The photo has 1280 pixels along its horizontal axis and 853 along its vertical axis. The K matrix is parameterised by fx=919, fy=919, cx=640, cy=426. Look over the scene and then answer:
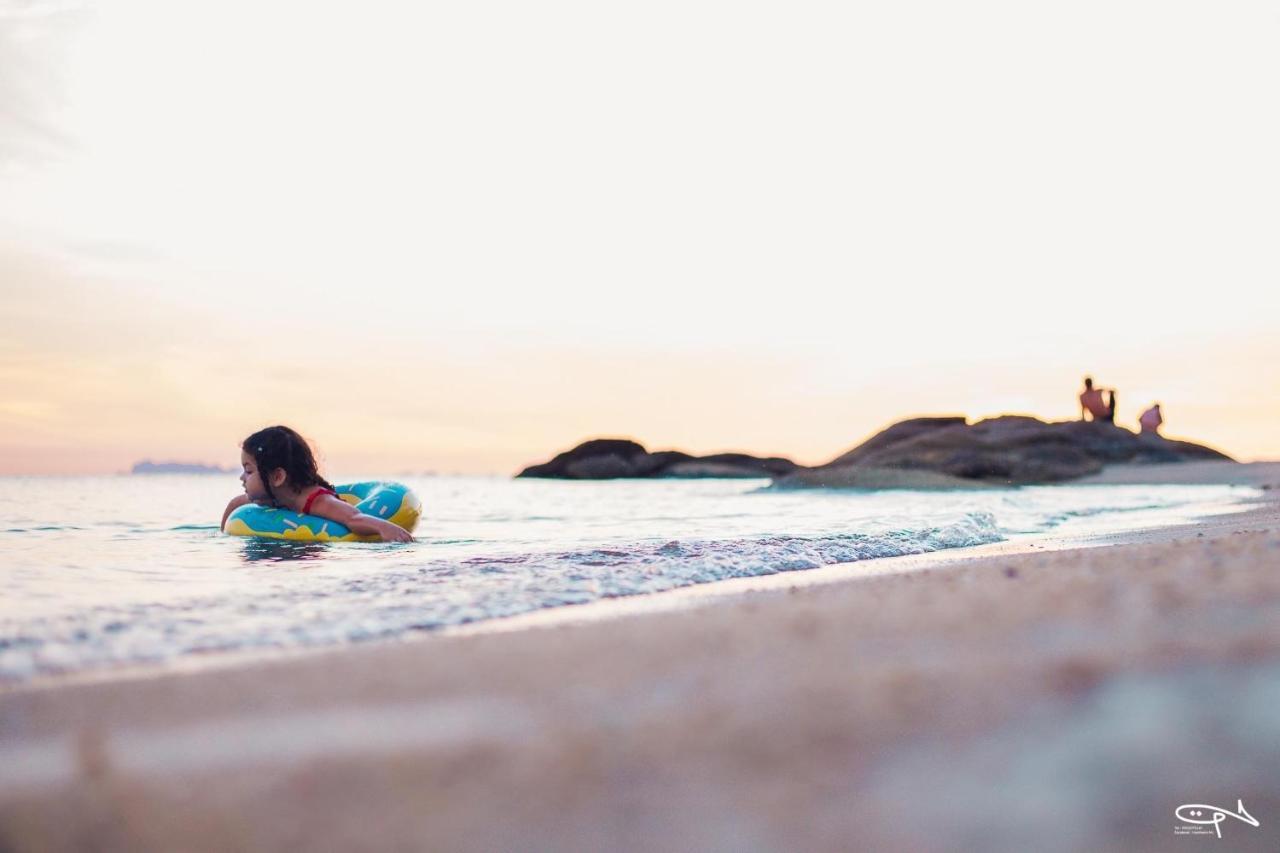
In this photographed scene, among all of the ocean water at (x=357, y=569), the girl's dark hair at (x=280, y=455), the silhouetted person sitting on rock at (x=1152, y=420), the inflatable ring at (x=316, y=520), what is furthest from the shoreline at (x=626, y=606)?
the silhouetted person sitting on rock at (x=1152, y=420)

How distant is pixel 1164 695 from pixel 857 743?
0.64 metres

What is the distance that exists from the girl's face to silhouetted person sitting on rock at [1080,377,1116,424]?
28.3 metres

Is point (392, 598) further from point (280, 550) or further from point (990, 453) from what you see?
point (990, 453)

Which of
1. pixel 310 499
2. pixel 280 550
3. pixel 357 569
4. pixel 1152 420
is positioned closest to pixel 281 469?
pixel 310 499

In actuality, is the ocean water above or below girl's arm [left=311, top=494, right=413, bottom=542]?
below

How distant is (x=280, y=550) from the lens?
592cm

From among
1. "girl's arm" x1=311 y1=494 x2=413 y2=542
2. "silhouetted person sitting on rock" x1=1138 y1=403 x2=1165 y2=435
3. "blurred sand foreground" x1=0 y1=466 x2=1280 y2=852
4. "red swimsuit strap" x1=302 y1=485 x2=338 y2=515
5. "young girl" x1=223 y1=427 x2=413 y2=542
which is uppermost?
"silhouetted person sitting on rock" x1=1138 y1=403 x2=1165 y2=435

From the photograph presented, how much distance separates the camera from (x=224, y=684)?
2.21m

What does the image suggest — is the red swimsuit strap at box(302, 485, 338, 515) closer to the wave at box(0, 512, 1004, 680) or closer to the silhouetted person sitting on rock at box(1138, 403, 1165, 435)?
the wave at box(0, 512, 1004, 680)

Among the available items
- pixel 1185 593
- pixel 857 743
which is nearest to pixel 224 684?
pixel 857 743

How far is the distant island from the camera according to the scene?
757 inches

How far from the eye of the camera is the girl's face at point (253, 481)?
279 inches

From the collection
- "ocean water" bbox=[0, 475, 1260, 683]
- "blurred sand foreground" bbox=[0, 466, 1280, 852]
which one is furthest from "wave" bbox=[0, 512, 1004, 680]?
"blurred sand foreground" bbox=[0, 466, 1280, 852]

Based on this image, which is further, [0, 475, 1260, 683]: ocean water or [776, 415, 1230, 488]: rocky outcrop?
[776, 415, 1230, 488]: rocky outcrop
